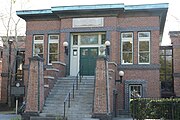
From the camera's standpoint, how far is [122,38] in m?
22.5

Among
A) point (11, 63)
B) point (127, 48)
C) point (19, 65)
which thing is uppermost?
point (127, 48)

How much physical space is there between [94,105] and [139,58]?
6776 mm

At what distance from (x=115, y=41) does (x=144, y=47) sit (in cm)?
221

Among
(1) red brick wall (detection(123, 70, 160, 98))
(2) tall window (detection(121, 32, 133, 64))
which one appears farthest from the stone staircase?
(1) red brick wall (detection(123, 70, 160, 98))

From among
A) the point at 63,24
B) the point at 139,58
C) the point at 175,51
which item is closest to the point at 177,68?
the point at 175,51

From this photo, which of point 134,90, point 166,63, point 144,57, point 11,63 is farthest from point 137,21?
point 11,63

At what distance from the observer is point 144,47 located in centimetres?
2223

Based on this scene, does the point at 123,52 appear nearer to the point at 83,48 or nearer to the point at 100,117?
the point at 83,48

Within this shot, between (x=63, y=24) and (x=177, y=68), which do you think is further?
(x=177, y=68)

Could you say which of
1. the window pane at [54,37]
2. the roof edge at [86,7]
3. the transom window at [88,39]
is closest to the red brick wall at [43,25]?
the window pane at [54,37]

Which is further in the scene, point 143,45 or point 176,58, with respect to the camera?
point 176,58

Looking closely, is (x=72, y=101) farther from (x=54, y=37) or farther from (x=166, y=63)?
(x=166, y=63)

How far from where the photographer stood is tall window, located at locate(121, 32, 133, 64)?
2233 centimetres

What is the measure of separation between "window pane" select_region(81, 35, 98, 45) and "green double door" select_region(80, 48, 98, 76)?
A: 54 cm
